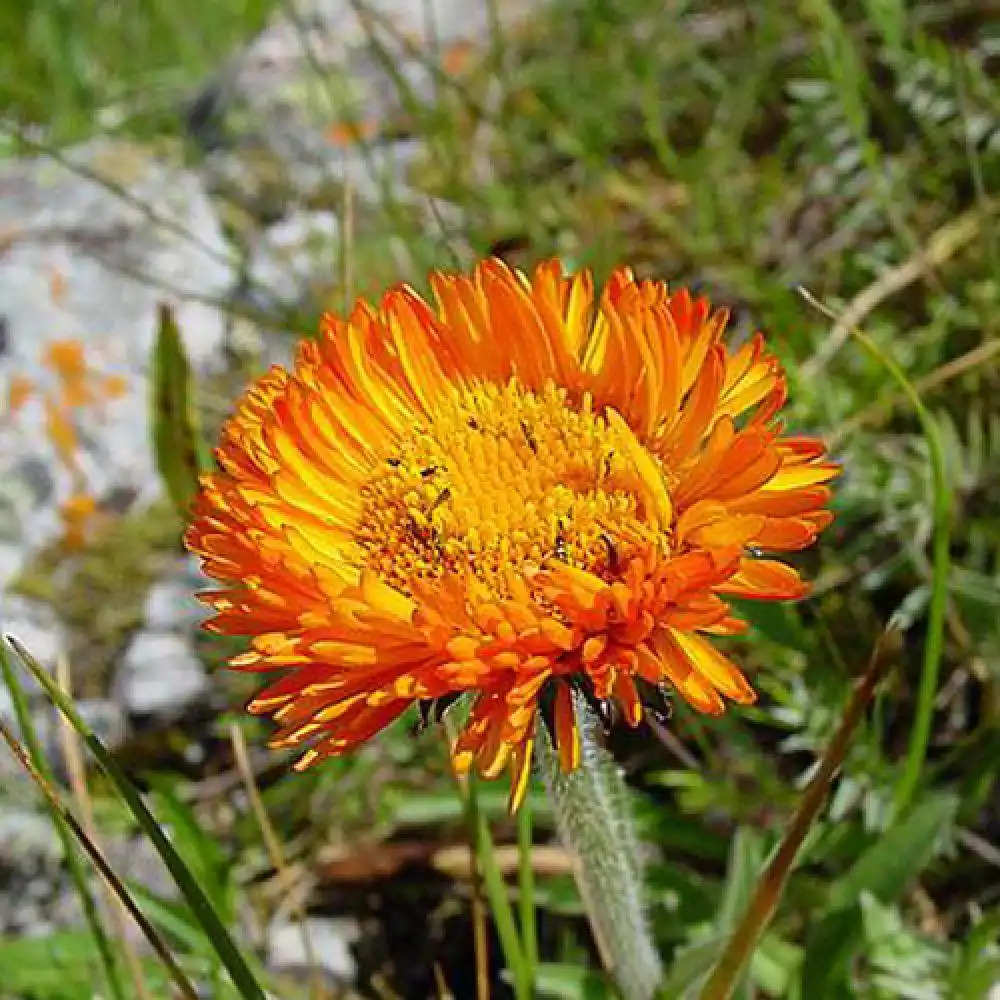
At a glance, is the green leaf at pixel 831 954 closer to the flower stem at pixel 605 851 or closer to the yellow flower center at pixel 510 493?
the flower stem at pixel 605 851

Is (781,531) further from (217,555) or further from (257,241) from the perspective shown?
(257,241)

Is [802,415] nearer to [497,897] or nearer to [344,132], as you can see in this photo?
[497,897]

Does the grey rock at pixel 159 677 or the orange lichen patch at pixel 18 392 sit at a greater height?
the orange lichen patch at pixel 18 392

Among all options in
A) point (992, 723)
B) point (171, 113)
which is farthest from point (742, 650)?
point (171, 113)

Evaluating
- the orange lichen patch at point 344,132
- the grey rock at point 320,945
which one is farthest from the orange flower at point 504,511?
the orange lichen patch at point 344,132

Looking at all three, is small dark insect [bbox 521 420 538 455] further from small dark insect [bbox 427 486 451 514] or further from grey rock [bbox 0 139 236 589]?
grey rock [bbox 0 139 236 589]

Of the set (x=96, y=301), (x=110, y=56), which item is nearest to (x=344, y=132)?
(x=96, y=301)

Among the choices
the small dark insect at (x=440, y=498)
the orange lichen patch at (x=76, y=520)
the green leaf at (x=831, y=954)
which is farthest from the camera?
the orange lichen patch at (x=76, y=520)
